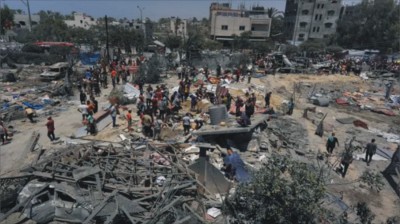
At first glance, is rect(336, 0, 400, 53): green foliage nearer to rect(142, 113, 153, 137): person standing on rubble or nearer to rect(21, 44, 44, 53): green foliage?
rect(142, 113, 153, 137): person standing on rubble

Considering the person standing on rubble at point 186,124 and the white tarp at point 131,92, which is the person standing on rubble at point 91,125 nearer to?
the person standing on rubble at point 186,124

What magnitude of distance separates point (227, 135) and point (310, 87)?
1765cm

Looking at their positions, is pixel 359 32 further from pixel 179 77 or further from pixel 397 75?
pixel 179 77

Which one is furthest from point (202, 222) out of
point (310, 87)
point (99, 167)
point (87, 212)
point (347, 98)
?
point (310, 87)

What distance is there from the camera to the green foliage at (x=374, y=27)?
46.9 meters

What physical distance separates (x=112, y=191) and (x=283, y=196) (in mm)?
4492

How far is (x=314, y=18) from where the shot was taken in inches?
2469

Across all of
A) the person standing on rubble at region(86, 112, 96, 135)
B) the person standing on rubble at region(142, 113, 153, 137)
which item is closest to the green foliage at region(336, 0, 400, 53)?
the person standing on rubble at region(142, 113, 153, 137)

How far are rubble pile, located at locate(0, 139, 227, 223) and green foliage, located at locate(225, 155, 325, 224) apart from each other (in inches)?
50.3

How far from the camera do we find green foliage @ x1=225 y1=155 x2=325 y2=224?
6.32 m

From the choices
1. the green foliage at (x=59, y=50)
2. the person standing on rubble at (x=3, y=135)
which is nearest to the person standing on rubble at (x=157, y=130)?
the person standing on rubble at (x=3, y=135)

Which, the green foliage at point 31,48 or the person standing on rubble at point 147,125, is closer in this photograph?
the person standing on rubble at point 147,125

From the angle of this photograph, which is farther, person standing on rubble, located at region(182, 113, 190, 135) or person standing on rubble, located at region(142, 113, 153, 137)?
person standing on rubble, located at region(182, 113, 190, 135)

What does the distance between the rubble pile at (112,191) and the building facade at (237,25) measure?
55.2m
